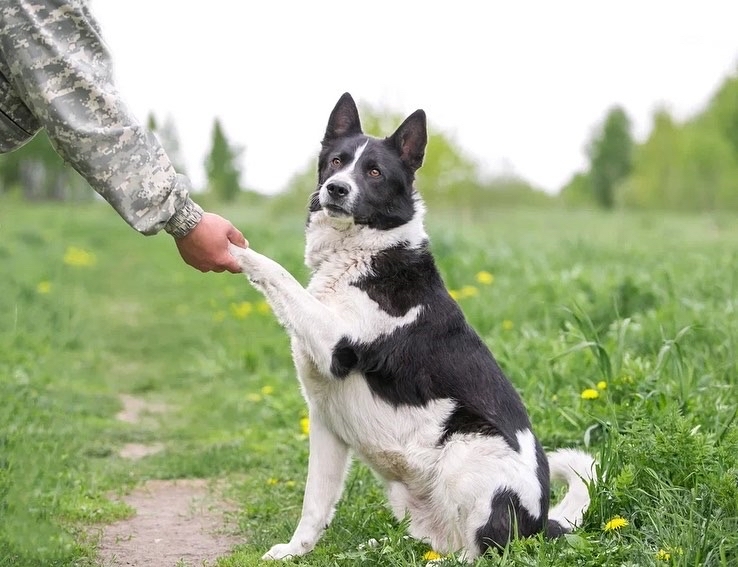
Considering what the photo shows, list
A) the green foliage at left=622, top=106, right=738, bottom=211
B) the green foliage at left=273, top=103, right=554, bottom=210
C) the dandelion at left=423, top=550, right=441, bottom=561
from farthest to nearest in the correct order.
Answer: the green foliage at left=622, top=106, right=738, bottom=211 → the green foliage at left=273, top=103, right=554, bottom=210 → the dandelion at left=423, top=550, right=441, bottom=561

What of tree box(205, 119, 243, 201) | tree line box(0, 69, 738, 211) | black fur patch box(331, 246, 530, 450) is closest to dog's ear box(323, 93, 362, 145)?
black fur patch box(331, 246, 530, 450)

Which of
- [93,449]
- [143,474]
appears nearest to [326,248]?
[143,474]

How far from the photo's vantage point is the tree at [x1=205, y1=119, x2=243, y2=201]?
5174 cm

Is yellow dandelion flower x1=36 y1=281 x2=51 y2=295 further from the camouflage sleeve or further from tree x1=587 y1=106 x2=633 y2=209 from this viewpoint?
tree x1=587 y1=106 x2=633 y2=209

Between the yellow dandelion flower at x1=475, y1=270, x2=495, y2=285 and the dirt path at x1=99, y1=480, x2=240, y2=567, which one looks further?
the yellow dandelion flower at x1=475, y1=270, x2=495, y2=285

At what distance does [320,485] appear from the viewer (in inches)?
144

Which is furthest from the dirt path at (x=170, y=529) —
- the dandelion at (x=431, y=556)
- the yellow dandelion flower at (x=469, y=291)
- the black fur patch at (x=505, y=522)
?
the yellow dandelion flower at (x=469, y=291)

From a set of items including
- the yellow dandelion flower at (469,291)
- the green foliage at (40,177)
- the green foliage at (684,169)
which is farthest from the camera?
the green foliage at (40,177)

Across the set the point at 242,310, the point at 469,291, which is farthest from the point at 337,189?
the point at 242,310

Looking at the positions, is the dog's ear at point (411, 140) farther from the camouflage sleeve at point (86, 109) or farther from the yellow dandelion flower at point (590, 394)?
the yellow dandelion flower at point (590, 394)

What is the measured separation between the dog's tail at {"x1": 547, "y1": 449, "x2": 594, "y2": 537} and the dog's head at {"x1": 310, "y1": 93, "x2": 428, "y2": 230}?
4.15ft

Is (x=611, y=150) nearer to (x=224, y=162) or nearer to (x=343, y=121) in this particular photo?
(x=224, y=162)

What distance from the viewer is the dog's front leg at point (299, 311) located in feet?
11.0

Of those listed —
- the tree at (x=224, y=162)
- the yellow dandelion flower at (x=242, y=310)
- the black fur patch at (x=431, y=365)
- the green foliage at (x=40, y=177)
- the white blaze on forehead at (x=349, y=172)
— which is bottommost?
the green foliage at (x=40, y=177)
